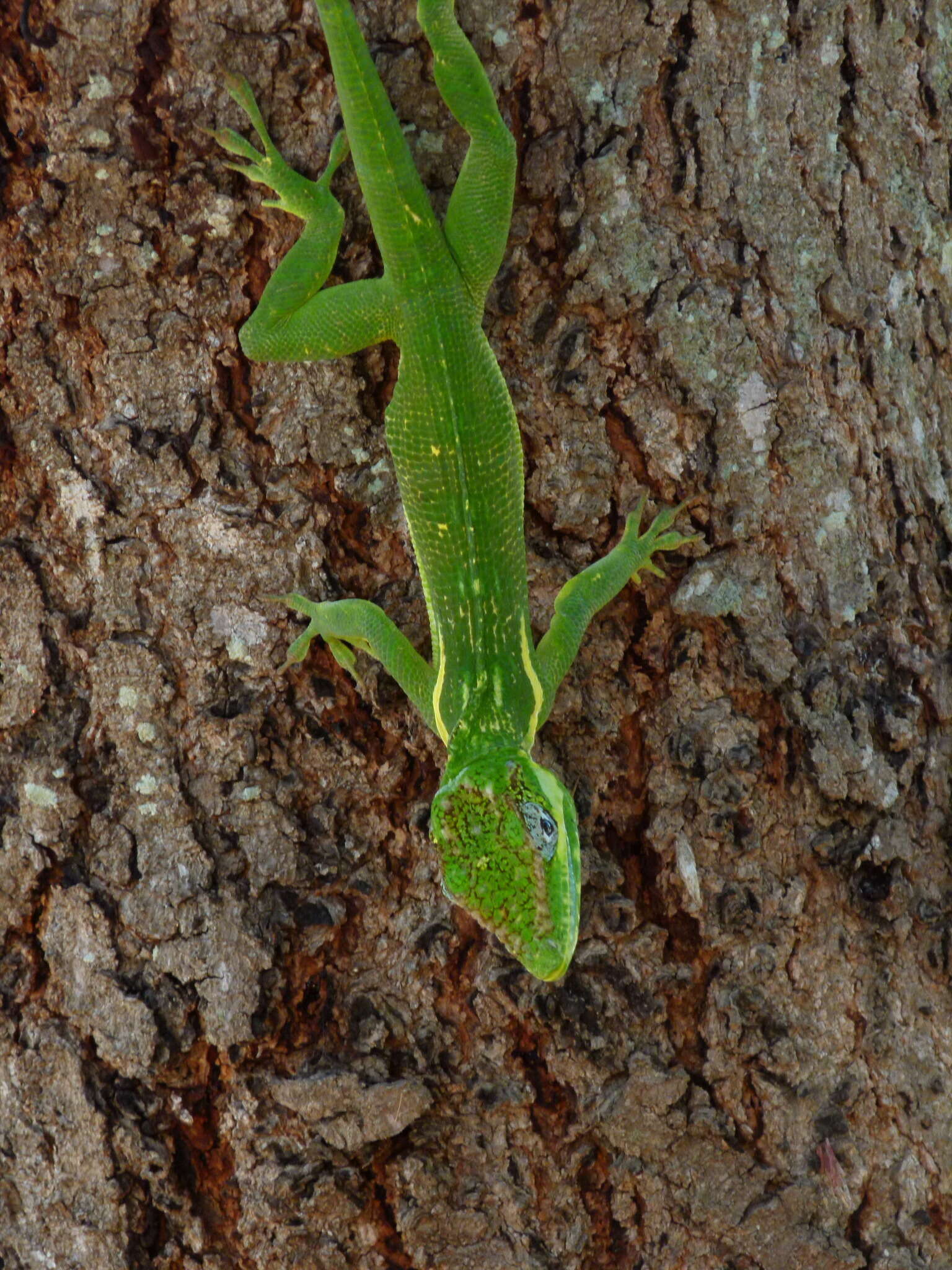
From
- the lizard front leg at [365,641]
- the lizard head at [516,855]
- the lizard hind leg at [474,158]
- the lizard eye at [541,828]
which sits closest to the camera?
the lizard head at [516,855]

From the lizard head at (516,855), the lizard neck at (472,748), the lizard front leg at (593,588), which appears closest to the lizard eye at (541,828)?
the lizard head at (516,855)

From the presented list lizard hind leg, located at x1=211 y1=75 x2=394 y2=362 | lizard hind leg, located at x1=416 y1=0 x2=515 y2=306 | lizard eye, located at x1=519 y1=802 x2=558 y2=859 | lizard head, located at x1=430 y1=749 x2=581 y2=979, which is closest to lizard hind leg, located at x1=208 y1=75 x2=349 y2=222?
lizard hind leg, located at x1=211 y1=75 x2=394 y2=362

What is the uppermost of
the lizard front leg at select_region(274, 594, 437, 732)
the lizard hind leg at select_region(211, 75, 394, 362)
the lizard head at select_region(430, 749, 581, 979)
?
the lizard hind leg at select_region(211, 75, 394, 362)

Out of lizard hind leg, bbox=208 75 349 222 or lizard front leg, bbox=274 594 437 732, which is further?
lizard front leg, bbox=274 594 437 732

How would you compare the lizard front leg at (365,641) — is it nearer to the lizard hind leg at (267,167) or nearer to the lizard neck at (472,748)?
the lizard neck at (472,748)

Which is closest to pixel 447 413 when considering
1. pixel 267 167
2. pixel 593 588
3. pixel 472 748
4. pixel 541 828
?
pixel 593 588

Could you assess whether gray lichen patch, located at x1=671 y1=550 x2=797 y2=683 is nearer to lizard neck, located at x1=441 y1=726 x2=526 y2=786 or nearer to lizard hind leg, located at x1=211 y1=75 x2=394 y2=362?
lizard neck, located at x1=441 y1=726 x2=526 y2=786

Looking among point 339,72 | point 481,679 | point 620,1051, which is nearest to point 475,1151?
point 620,1051

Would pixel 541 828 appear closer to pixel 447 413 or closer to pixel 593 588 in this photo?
pixel 593 588
